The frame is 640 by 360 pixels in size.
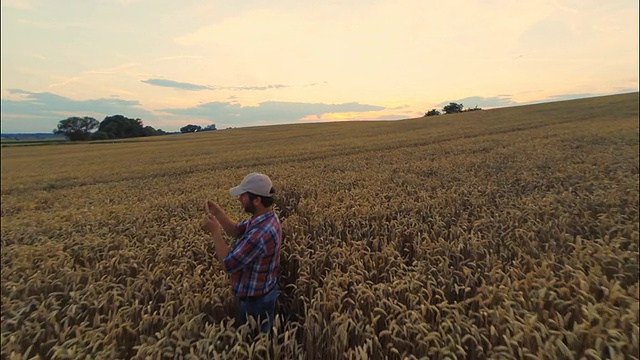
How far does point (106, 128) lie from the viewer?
93.0 m

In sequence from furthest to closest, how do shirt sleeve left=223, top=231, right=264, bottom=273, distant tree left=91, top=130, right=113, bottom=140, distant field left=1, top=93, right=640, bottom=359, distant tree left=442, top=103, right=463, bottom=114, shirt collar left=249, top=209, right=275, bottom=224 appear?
distant tree left=442, top=103, right=463, bottom=114
distant tree left=91, top=130, right=113, bottom=140
shirt collar left=249, top=209, right=275, bottom=224
shirt sleeve left=223, top=231, right=264, bottom=273
distant field left=1, top=93, right=640, bottom=359

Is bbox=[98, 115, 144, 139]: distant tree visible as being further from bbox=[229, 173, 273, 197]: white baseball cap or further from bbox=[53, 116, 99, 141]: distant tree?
bbox=[229, 173, 273, 197]: white baseball cap

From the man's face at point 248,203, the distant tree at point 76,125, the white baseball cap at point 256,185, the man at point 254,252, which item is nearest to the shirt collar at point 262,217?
the man at point 254,252

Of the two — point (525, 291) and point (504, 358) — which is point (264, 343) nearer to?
point (504, 358)

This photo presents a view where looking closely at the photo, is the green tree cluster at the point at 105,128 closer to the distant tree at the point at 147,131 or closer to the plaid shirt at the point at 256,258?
the distant tree at the point at 147,131

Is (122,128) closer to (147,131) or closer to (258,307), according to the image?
(147,131)

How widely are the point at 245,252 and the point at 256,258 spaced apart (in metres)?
0.18

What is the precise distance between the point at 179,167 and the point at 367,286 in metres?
20.2

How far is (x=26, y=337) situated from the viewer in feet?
9.79

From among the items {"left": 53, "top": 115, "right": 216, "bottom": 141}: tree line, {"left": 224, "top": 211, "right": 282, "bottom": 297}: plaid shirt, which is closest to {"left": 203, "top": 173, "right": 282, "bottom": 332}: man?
{"left": 224, "top": 211, "right": 282, "bottom": 297}: plaid shirt

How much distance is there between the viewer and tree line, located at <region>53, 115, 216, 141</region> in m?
86.1

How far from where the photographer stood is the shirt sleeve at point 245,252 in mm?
3254

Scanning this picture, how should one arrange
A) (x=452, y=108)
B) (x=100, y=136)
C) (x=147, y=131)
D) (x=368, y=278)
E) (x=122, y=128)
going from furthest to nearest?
(x=452, y=108) → (x=147, y=131) → (x=122, y=128) → (x=100, y=136) → (x=368, y=278)

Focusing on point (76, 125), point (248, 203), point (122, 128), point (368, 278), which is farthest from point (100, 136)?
point (368, 278)
